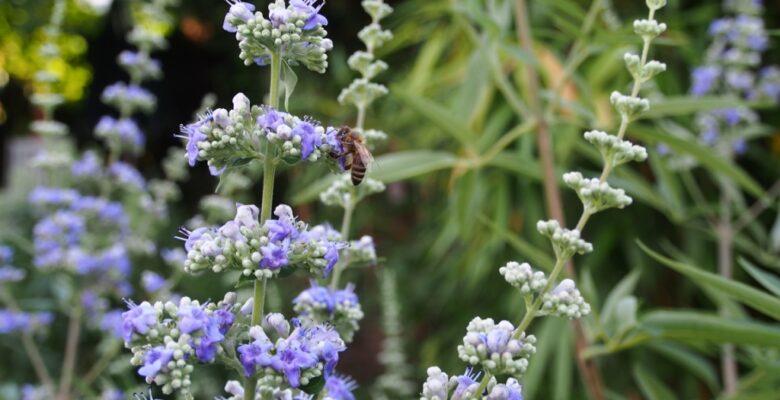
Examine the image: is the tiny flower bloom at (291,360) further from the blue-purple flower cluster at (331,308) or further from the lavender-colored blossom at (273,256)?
the blue-purple flower cluster at (331,308)

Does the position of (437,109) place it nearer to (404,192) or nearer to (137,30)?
(137,30)

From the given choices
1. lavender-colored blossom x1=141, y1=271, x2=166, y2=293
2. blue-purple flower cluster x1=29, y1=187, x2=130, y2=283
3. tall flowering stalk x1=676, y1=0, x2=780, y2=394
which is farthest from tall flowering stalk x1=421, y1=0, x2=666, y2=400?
blue-purple flower cluster x1=29, y1=187, x2=130, y2=283

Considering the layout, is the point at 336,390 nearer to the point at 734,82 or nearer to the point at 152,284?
the point at 152,284

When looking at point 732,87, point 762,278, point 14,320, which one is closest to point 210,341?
point 762,278

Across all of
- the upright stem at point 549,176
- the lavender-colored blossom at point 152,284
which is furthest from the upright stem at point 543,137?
the lavender-colored blossom at point 152,284

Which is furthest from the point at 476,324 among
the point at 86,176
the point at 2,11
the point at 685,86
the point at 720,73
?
the point at 2,11

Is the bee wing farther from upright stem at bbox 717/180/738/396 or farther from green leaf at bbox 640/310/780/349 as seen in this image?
upright stem at bbox 717/180/738/396
